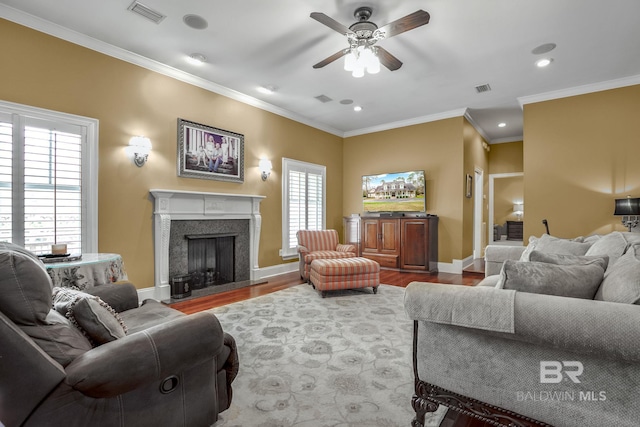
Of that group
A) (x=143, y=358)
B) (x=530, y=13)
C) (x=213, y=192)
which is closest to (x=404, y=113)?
(x=530, y=13)

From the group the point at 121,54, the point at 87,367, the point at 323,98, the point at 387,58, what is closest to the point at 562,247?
the point at 387,58

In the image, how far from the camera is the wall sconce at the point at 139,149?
3.79 m

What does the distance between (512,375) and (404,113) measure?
5.55 m

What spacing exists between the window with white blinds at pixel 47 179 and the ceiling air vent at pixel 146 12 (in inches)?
52.1

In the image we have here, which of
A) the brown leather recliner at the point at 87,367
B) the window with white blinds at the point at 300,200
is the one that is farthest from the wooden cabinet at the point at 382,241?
the brown leather recliner at the point at 87,367

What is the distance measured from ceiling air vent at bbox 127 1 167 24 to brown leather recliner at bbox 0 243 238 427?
2650mm

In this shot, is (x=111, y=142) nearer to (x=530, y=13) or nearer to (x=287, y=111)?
(x=287, y=111)

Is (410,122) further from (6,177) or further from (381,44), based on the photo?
(6,177)

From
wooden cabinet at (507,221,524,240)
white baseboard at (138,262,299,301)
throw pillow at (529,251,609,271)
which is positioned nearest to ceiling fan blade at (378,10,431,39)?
throw pillow at (529,251,609,271)

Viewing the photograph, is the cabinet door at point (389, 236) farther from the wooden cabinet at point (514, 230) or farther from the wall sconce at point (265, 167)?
the wooden cabinet at point (514, 230)

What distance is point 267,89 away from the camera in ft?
16.1

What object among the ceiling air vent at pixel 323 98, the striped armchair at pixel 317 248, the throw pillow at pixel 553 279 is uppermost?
the ceiling air vent at pixel 323 98

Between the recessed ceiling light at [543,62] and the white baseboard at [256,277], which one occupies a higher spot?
the recessed ceiling light at [543,62]

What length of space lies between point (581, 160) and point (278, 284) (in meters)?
5.21
